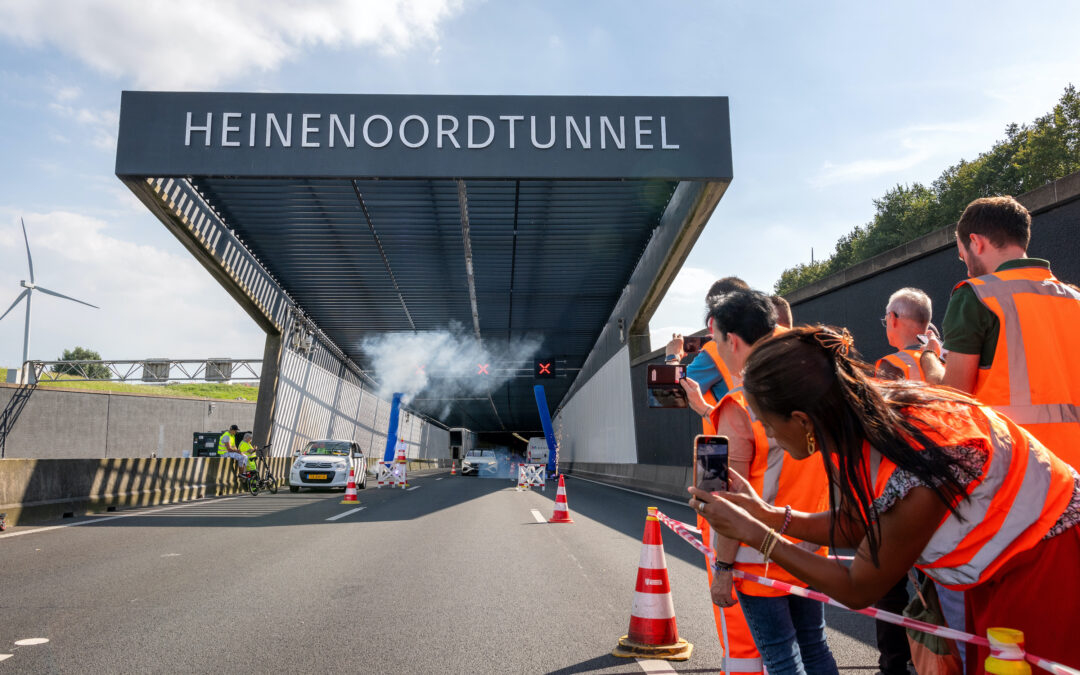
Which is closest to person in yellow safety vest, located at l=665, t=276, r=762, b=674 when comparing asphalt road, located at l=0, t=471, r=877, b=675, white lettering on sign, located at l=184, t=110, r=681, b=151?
asphalt road, located at l=0, t=471, r=877, b=675

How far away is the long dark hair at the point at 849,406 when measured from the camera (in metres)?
1.73

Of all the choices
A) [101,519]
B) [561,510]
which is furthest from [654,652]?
[101,519]

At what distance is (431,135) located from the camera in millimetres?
19328

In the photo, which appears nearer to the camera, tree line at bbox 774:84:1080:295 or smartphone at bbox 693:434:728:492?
smartphone at bbox 693:434:728:492

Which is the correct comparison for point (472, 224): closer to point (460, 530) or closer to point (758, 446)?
point (460, 530)

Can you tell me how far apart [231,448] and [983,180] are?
43.9 metres

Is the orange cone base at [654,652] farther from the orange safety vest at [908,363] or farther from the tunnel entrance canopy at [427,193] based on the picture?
the tunnel entrance canopy at [427,193]

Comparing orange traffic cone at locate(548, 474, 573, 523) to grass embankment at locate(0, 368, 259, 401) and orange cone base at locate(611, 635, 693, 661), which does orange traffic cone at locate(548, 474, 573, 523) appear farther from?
grass embankment at locate(0, 368, 259, 401)

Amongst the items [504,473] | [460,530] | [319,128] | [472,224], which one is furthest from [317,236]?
[504,473]

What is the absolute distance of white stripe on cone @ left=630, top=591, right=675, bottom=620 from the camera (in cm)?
485

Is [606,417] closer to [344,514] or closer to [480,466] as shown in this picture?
[480,466]

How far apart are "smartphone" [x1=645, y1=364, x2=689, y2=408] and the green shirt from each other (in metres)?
1.08

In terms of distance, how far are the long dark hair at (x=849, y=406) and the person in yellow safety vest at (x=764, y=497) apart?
0.62 meters

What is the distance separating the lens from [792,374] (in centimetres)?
191
